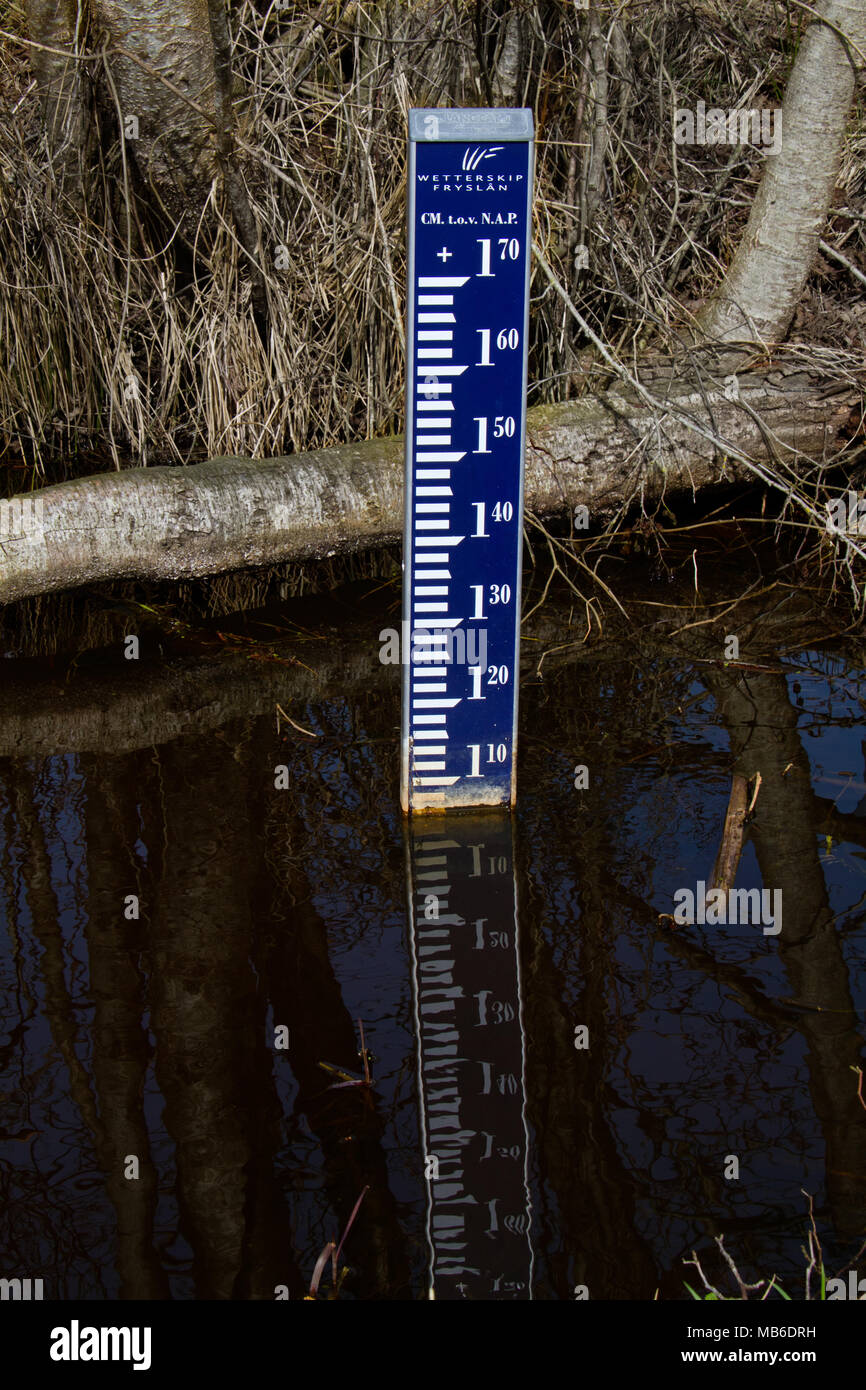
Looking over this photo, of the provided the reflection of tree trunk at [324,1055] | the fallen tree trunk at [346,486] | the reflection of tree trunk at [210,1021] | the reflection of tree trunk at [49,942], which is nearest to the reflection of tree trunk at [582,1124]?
the reflection of tree trunk at [324,1055]

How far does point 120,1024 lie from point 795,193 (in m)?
4.96

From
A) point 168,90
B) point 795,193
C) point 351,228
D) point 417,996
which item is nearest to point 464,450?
point 417,996

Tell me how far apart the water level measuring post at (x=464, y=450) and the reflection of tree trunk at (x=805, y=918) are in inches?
31.8

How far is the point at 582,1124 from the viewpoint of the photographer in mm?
2738

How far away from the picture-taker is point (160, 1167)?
2.61 m

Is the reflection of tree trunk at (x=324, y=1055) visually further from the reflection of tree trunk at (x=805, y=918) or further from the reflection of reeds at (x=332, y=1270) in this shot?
the reflection of tree trunk at (x=805, y=918)

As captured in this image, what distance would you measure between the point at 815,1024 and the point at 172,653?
299 cm

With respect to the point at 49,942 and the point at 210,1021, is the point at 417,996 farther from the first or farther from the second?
the point at 49,942

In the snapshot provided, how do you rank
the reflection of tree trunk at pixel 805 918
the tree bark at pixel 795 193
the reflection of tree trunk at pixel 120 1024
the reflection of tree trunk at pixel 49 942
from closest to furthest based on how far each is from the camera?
the reflection of tree trunk at pixel 120 1024
the reflection of tree trunk at pixel 805 918
the reflection of tree trunk at pixel 49 942
the tree bark at pixel 795 193

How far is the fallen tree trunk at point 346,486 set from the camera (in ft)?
16.5

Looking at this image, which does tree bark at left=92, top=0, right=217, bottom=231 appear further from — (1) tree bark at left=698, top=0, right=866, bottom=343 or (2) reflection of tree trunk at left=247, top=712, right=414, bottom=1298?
(2) reflection of tree trunk at left=247, top=712, right=414, bottom=1298

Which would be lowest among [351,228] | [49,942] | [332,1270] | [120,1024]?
[332,1270]

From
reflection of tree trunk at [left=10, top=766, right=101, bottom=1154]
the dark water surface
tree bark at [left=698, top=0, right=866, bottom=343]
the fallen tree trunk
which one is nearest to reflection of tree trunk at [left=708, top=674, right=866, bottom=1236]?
the dark water surface

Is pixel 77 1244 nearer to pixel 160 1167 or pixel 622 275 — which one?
pixel 160 1167
